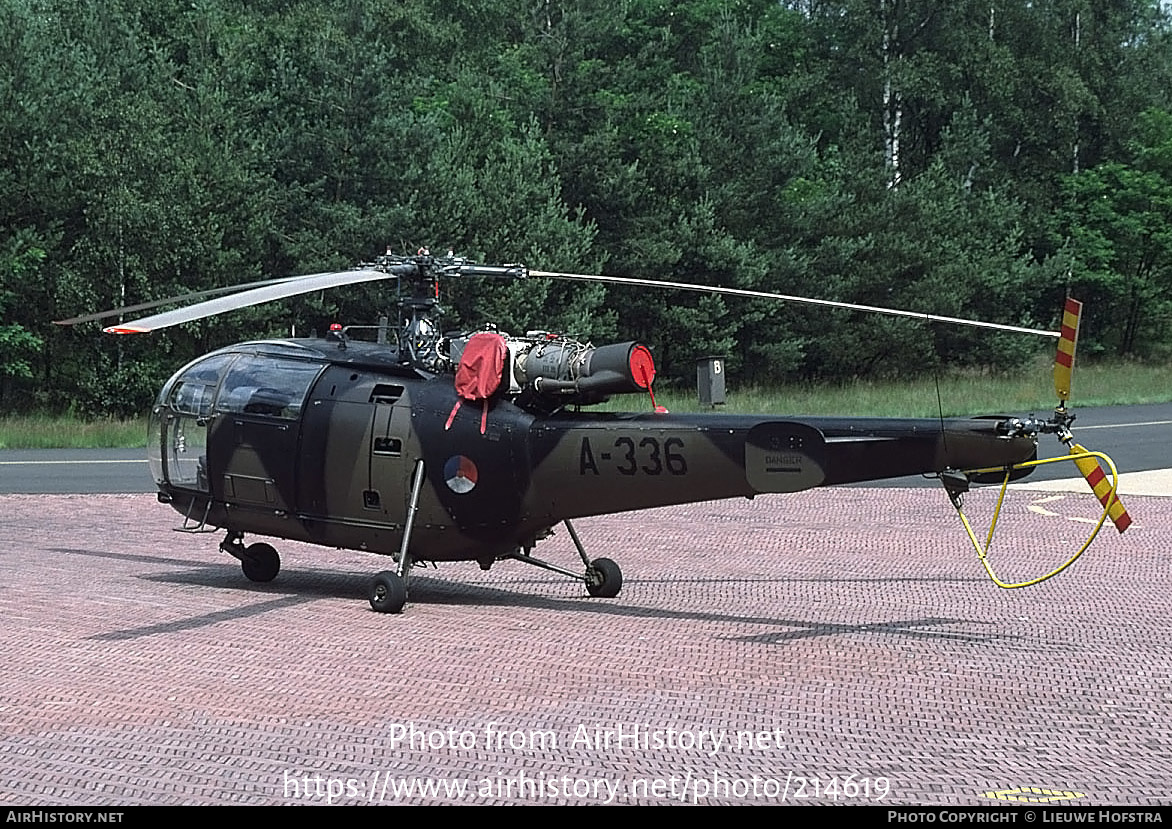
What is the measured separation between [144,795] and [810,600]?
298 inches

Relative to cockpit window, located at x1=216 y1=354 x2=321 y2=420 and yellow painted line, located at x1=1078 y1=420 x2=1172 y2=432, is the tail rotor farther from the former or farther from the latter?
yellow painted line, located at x1=1078 y1=420 x2=1172 y2=432

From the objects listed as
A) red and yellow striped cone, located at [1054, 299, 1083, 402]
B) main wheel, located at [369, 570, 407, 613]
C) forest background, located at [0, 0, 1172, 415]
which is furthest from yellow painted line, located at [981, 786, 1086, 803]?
forest background, located at [0, 0, 1172, 415]

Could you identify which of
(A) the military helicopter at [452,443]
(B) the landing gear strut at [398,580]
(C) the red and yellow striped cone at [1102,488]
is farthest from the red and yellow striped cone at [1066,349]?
(B) the landing gear strut at [398,580]

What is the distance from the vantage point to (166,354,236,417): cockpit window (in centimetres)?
1373

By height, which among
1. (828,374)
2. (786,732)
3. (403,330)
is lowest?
(828,374)

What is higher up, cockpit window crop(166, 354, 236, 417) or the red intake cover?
the red intake cover

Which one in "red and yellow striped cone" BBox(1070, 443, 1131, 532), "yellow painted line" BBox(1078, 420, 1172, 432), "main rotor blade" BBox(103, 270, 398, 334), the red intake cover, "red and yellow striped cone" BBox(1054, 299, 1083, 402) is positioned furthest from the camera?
"yellow painted line" BBox(1078, 420, 1172, 432)

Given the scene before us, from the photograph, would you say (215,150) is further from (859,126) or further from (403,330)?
(403,330)

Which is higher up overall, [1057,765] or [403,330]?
[403,330]

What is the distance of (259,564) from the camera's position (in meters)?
14.3

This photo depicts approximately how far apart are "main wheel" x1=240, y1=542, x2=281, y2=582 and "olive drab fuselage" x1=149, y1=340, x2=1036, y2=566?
64 cm

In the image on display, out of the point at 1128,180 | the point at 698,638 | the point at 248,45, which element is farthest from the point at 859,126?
the point at 698,638

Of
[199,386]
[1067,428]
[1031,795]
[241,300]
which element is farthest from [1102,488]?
[199,386]

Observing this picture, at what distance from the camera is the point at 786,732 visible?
8211mm
